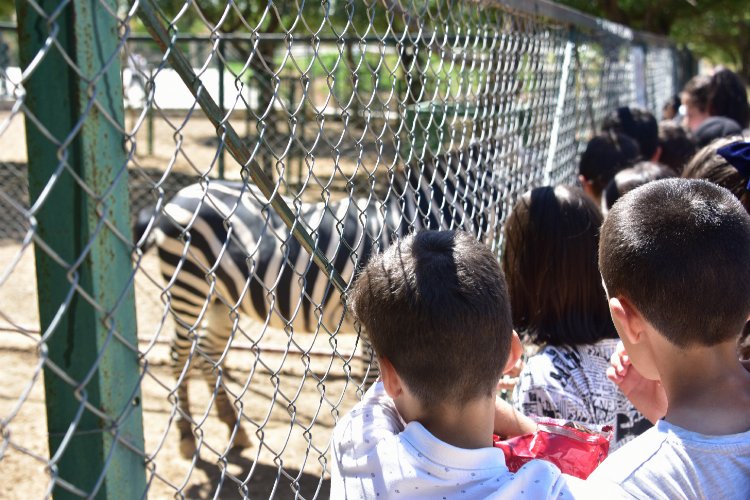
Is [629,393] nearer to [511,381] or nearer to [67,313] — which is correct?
[511,381]

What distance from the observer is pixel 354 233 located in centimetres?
431

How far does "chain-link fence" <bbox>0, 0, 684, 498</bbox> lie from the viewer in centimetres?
106

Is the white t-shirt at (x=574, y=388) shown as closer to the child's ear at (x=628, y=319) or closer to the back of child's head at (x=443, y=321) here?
the child's ear at (x=628, y=319)

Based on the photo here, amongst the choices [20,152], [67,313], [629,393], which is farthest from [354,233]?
[20,152]

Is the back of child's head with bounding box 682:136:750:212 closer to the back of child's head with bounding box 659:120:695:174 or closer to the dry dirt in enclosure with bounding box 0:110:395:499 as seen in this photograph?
the dry dirt in enclosure with bounding box 0:110:395:499

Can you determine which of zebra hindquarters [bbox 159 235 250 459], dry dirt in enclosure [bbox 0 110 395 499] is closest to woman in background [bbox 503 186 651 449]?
dry dirt in enclosure [bbox 0 110 395 499]

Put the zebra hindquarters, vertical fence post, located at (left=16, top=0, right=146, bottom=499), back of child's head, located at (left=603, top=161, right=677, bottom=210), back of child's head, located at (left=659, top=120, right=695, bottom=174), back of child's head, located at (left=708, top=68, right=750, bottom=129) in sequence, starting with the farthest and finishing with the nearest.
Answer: back of child's head, located at (left=708, top=68, right=750, bottom=129), back of child's head, located at (left=659, top=120, right=695, bottom=174), the zebra hindquarters, back of child's head, located at (left=603, top=161, right=677, bottom=210), vertical fence post, located at (left=16, top=0, right=146, bottom=499)

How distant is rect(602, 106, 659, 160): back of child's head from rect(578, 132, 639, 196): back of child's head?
0.90m

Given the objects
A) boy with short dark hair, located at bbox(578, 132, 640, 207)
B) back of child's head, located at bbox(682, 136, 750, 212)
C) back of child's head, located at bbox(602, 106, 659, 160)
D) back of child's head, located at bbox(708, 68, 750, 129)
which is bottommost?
back of child's head, located at bbox(682, 136, 750, 212)

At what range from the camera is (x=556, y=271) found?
220 cm

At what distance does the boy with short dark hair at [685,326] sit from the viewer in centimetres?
131

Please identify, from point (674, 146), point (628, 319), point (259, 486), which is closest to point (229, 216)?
point (628, 319)

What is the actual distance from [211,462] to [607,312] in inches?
117

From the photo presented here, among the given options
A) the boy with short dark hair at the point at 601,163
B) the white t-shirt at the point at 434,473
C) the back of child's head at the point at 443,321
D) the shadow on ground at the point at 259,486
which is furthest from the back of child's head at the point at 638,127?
the white t-shirt at the point at 434,473
